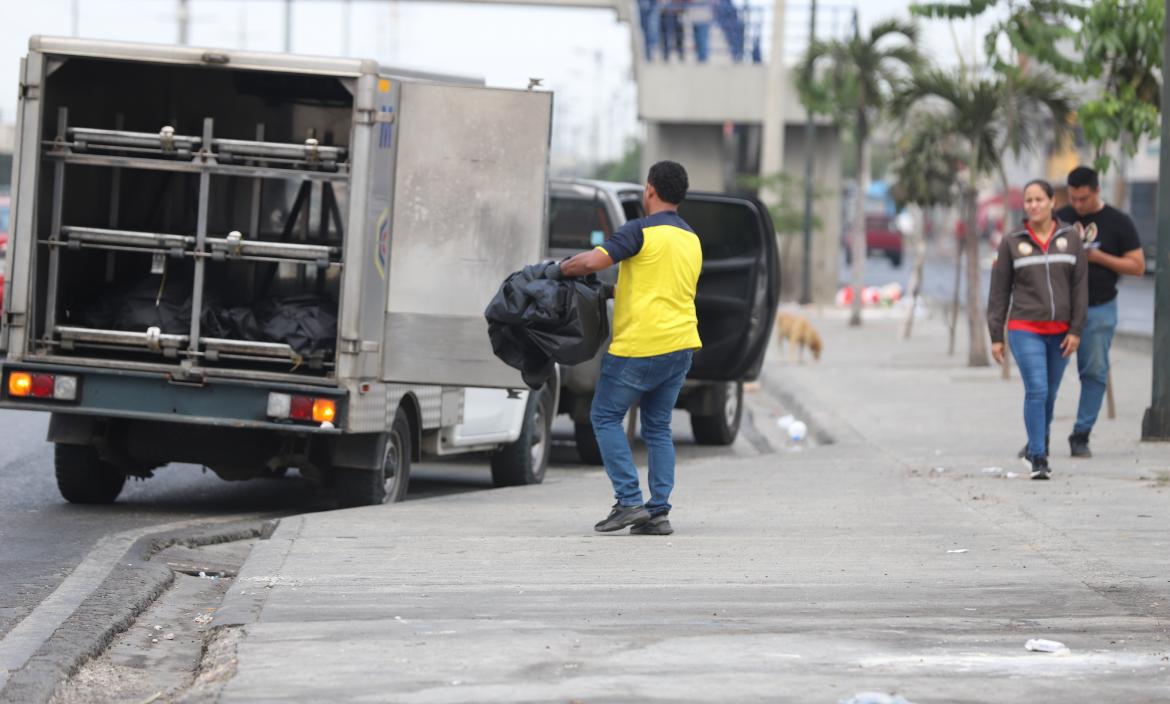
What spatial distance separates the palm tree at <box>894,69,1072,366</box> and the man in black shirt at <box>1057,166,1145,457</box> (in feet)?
28.8

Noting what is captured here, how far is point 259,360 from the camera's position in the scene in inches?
411

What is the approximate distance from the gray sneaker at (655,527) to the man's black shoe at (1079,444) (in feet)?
13.8

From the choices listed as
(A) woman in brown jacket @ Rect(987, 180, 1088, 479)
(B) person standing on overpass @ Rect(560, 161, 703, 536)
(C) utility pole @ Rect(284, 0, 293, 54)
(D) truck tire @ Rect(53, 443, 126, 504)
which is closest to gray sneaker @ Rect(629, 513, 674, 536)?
(B) person standing on overpass @ Rect(560, 161, 703, 536)

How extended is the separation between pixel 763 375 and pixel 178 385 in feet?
43.6

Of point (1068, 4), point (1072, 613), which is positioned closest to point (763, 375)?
point (1068, 4)

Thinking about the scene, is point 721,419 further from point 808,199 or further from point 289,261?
point 808,199

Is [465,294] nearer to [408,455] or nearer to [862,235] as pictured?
[408,455]

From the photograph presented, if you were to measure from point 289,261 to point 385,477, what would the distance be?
1369 mm

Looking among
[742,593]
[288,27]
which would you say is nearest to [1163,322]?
[742,593]

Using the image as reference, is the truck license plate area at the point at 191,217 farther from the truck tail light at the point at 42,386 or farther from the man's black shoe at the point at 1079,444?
the man's black shoe at the point at 1079,444

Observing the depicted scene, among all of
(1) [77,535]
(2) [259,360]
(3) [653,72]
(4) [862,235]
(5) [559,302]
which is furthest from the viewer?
(3) [653,72]

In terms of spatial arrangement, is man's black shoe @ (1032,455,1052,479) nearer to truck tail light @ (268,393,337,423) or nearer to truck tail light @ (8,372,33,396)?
truck tail light @ (268,393,337,423)

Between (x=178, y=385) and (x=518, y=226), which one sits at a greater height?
(x=518, y=226)

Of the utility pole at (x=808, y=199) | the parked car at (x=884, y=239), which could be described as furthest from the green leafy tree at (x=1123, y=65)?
Result: the parked car at (x=884, y=239)
